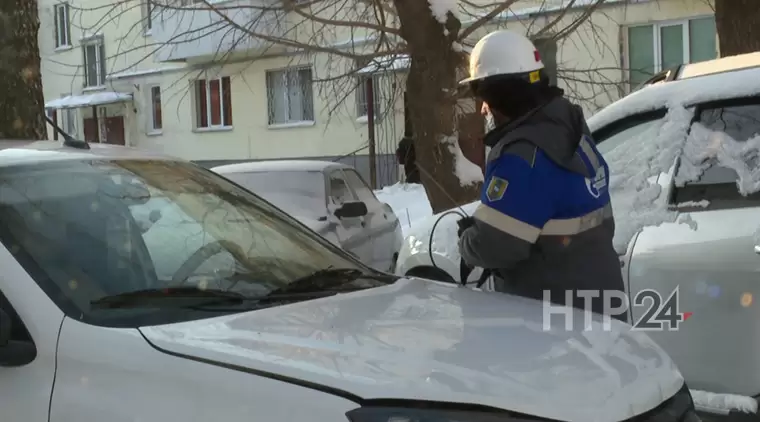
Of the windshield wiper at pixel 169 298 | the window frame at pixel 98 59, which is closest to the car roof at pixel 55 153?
the windshield wiper at pixel 169 298

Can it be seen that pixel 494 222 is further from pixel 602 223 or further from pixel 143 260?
pixel 143 260

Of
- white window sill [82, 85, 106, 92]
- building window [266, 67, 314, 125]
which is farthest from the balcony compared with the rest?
white window sill [82, 85, 106, 92]

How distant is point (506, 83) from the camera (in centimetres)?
339

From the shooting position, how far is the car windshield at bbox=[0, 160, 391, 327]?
2.57 m

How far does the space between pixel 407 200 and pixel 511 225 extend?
12.1m

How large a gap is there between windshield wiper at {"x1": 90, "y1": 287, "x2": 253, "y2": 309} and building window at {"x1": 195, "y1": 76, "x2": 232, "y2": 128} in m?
19.6

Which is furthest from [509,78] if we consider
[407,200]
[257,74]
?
[257,74]

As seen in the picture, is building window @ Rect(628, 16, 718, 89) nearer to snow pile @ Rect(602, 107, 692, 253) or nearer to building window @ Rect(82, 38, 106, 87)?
snow pile @ Rect(602, 107, 692, 253)

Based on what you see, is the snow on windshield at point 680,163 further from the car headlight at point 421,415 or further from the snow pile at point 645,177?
the car headlight at point 421,415

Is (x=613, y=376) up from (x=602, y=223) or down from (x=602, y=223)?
down

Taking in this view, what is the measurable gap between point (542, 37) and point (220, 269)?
24.5 feet

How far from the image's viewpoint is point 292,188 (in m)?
8.52

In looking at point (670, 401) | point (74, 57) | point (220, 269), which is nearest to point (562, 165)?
point (670, 401)

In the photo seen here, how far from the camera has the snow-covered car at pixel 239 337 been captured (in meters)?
2.10
